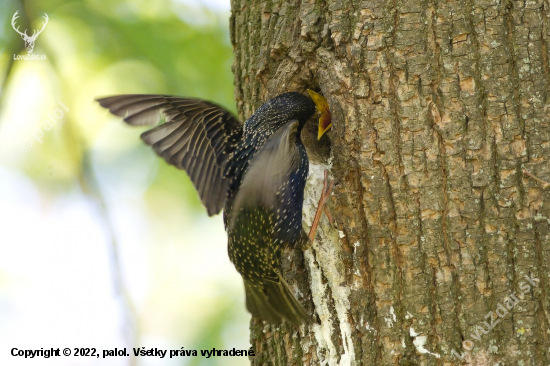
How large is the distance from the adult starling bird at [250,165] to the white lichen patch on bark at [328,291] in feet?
0.34

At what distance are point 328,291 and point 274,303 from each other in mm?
301

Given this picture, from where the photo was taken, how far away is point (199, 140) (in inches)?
117

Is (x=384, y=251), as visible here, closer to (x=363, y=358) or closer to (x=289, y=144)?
(x=363, y=358)

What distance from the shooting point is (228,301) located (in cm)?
518

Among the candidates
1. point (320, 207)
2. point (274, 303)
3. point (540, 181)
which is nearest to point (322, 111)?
point (320, 207)

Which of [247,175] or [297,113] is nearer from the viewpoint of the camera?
[247,175]

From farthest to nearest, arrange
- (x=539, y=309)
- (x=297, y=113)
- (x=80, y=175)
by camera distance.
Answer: (x=80, y=175) < (x=297, y=113) < (x=539, y=309)

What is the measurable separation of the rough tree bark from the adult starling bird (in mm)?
252

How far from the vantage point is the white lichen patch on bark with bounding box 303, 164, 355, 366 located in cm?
221

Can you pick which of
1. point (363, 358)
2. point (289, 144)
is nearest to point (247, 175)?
point (289, 144)

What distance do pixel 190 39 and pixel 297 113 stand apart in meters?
2.22
